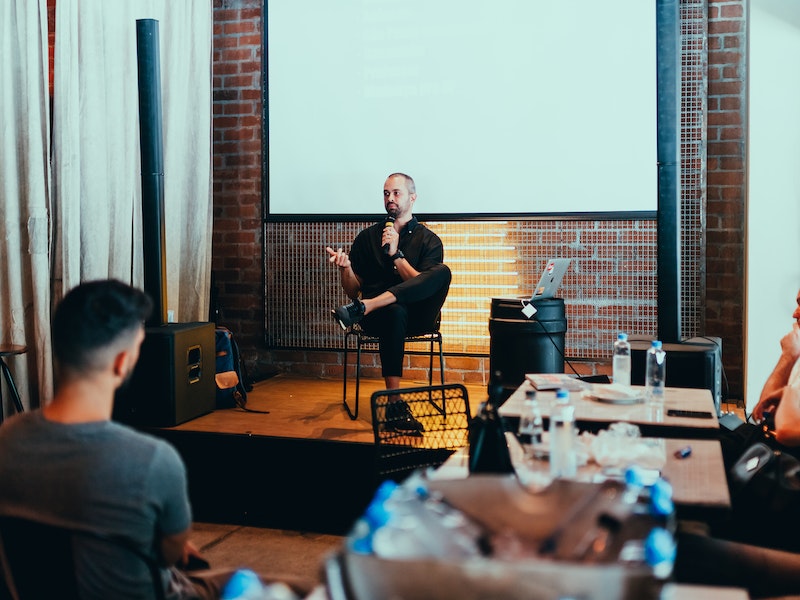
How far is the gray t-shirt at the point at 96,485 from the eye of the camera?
1.49 m

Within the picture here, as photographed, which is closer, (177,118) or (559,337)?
(559,337)

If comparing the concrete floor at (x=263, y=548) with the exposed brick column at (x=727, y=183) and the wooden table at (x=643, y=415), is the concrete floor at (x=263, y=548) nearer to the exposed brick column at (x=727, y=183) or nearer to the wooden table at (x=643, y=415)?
the wooden table at (x=643, y=415)

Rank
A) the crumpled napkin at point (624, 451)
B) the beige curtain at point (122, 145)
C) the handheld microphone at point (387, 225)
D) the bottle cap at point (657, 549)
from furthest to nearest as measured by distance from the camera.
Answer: the handheld microphone at point (387, 225) < the beige curtain at point (122, 145) < the crumpled napkin at point (624, 451) < the bottle cap at point (657, 549)

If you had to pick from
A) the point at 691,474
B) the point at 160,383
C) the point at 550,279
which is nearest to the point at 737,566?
the point at 691,474

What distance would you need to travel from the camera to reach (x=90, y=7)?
425 cm

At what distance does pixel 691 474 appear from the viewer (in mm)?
1968

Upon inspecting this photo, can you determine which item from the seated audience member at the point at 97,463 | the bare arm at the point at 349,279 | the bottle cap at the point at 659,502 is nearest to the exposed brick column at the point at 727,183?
the bare arm at the point at 349,279

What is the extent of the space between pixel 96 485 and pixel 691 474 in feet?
4.26

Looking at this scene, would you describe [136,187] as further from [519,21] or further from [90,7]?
[519,21]

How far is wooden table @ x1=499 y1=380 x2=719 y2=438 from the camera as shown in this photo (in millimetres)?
2479

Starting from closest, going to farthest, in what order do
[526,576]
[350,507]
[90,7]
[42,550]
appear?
[526,576] → [42,550] → [350,507] → [90,7]

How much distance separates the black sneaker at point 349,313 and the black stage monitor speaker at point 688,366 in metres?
1.32

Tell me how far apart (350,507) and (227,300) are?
2386mm

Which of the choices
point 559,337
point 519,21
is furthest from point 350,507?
point 519,21
